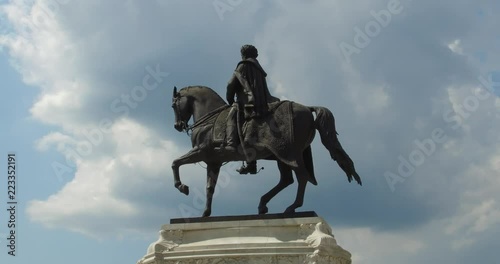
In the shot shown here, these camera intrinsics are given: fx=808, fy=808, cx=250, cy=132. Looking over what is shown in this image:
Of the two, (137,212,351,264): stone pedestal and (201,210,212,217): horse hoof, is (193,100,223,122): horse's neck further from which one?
(137,212,351,264): stone pedestal

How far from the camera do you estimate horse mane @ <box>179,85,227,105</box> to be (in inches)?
879

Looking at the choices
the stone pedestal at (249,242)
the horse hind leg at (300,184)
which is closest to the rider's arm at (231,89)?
the horse hind leg at (300,184)

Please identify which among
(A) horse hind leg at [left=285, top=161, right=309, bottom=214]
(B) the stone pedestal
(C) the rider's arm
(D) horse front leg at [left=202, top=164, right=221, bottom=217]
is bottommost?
(B) the stone pedestal

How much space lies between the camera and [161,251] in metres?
19.9

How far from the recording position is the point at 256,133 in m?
20.9

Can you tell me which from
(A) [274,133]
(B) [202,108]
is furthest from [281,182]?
(B) [202,108]

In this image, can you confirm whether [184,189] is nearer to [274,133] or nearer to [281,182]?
[281,182]

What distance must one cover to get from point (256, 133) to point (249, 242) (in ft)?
9.74

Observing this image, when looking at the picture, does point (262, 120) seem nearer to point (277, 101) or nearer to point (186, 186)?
point (277, 101)

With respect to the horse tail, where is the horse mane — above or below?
above

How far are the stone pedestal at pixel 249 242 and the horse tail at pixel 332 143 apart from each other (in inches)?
66.8

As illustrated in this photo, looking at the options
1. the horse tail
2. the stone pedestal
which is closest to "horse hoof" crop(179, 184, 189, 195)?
the stone pedestal

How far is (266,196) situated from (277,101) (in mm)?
2539

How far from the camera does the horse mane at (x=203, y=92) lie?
2233 cm
